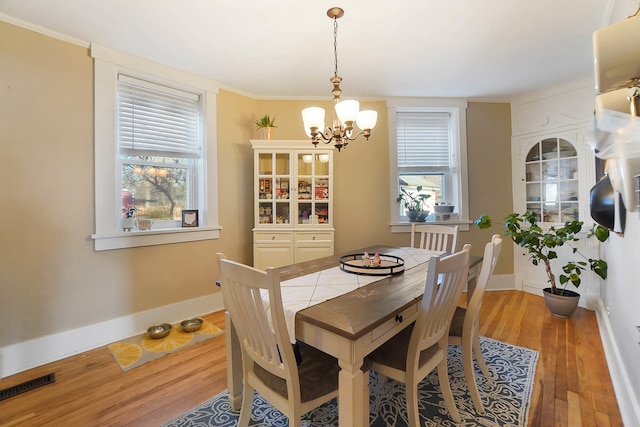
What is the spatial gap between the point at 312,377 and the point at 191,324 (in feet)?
5.80

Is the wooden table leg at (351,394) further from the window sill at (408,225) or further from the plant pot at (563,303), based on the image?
the plant pot at (563,303)

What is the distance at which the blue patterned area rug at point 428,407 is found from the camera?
1.48 m

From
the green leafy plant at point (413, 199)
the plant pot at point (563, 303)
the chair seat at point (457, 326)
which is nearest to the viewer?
the chair seat at point (457, 326)

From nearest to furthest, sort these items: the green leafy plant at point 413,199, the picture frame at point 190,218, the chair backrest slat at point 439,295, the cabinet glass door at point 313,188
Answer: the chair backrest slat at point 439,295 → the picture frame at point 190,218 → the cabinet glass door at point 313,188 → the green leafy plant at point 413,199

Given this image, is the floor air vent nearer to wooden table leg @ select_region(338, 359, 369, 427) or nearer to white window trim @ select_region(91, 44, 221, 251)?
white window trim @ select_region(91, 44, 221, 251)

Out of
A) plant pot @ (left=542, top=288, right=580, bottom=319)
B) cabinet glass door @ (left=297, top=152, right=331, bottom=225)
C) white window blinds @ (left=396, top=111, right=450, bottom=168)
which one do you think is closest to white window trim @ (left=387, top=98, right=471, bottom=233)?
white window blinds @ (left=396, top=111, right=450, bottom=168)

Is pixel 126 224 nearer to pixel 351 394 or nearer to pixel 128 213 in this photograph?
pixel 128 213

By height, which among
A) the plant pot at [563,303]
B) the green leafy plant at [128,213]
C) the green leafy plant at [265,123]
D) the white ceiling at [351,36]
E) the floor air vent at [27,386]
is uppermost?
the white ceiling at [351,36]

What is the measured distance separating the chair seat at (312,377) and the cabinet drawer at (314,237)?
1732 mm

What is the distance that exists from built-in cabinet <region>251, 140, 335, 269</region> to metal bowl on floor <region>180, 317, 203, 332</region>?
2.60ft

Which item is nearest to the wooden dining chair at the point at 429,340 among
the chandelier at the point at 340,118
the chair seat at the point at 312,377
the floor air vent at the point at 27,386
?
the chair seat at the point at 312,377

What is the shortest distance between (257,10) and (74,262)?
7.71 feet

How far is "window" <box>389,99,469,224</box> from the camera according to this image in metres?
3.52

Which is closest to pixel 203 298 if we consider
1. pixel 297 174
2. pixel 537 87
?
pixel 297 174
